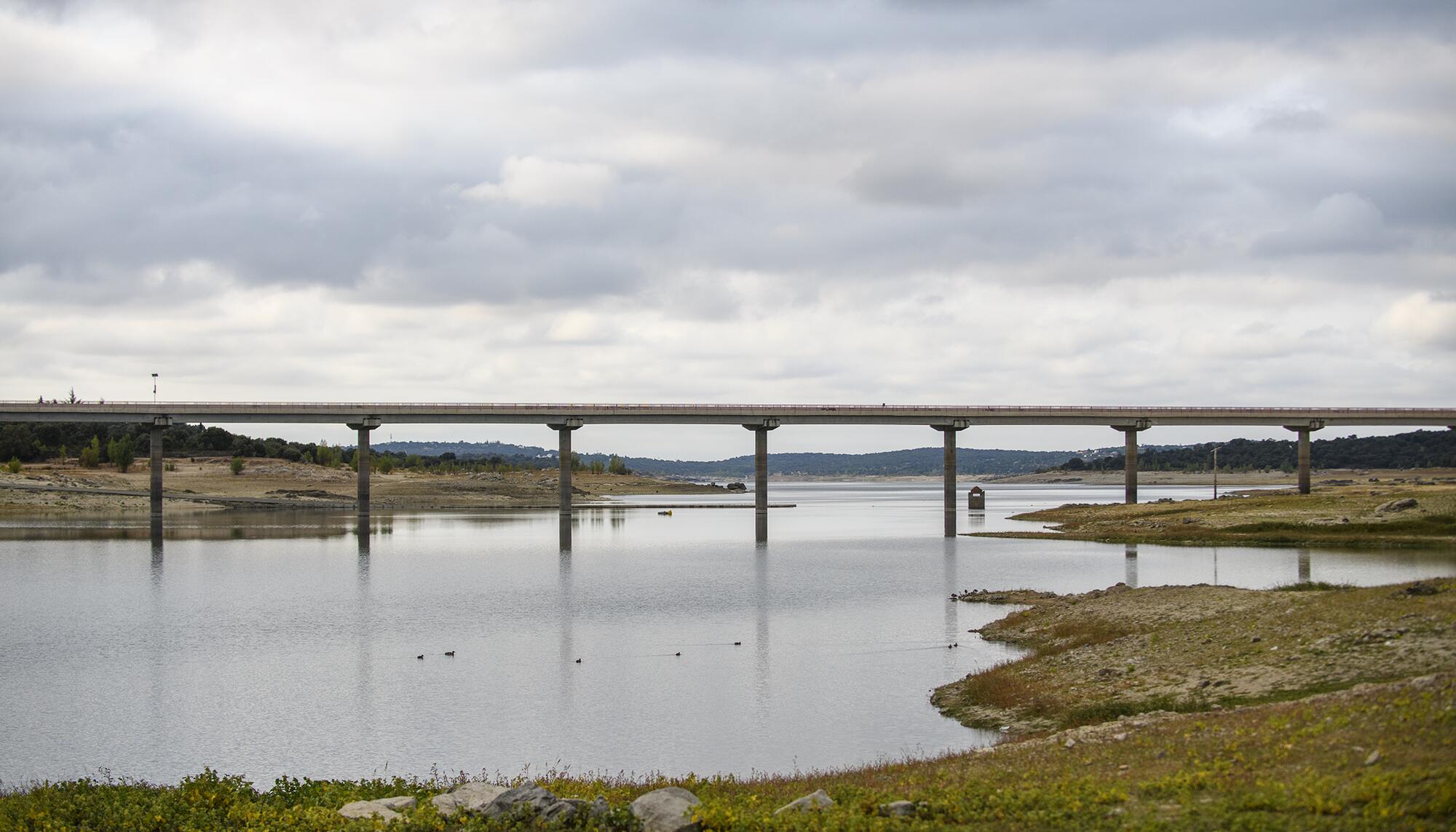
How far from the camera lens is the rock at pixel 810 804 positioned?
59.2 ft

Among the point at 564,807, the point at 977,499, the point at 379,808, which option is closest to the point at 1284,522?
the point at 977,499

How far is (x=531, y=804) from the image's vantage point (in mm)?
18141

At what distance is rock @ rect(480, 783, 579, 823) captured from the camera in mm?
17922

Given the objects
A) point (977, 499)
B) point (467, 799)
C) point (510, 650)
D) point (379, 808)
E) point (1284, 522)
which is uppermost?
point (467, 799)

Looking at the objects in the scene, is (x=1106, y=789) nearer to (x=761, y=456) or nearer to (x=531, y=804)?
(x=531, y=804)

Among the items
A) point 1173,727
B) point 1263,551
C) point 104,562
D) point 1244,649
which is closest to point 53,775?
point 1173,727

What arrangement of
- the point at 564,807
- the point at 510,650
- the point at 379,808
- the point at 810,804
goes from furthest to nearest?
the point at 510,650, the point at 379,808, the point at 810,804, the point at 564,807

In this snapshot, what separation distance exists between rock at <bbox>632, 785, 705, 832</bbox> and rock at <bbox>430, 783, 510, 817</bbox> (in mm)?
2526

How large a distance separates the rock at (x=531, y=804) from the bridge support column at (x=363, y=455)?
12141 cm

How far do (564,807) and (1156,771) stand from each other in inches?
384

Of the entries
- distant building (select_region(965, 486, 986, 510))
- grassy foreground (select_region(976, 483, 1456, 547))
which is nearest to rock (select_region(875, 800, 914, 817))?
grassy foreground (select_region(976, 483, 1456, 547))

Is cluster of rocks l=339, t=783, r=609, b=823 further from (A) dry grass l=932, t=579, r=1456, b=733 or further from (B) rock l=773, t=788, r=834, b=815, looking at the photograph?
(A) dry grass l=932, t=579, r=1456, b=733

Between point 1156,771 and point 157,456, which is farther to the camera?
point 157,456

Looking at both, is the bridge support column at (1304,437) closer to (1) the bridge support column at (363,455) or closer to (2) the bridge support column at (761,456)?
(2) the bridge support column at (761,456)
